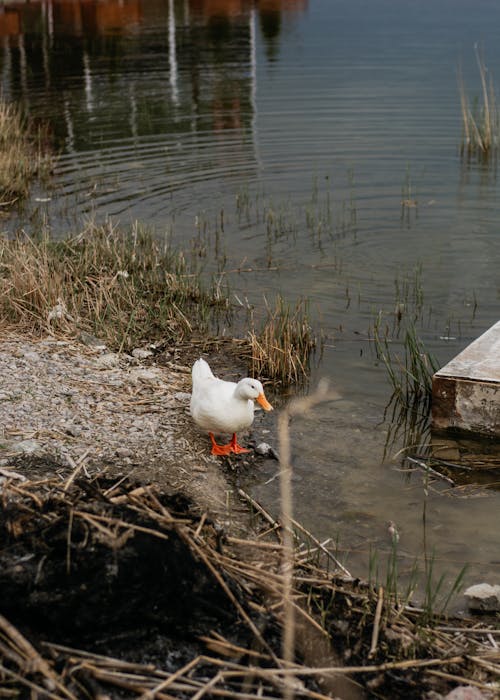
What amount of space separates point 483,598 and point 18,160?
11857mm

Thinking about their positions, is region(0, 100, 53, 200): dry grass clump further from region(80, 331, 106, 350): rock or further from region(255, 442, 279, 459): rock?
region(255, 442, 279, 459): rock

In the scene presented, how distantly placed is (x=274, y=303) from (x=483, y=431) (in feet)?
12.0

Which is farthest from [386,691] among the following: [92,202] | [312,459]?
[92,202]

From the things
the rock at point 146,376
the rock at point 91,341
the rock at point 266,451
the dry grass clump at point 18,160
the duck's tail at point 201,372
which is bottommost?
the rock at point 266,451

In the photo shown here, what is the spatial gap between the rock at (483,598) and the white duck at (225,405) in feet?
6.10

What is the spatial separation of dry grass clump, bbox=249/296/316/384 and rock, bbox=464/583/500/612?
A: 342cm

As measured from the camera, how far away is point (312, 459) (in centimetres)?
686

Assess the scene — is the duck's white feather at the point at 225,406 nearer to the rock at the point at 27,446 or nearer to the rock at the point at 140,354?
the rock at the point at 27,446

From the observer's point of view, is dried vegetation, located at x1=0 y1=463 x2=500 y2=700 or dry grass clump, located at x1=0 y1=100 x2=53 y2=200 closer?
dried vegetation, located at x1=0 y1=463 x2=500 y2=700

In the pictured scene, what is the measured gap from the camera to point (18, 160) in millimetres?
14781

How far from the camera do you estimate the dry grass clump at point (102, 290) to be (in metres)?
8.66

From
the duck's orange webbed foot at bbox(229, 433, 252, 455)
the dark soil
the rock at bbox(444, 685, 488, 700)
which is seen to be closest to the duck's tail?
the duck's orange webbed foot at bbox(229, 433, 252, 455)

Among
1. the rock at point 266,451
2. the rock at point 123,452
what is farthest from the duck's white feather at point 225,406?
the rock at point 123,452

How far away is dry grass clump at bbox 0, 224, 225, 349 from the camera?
28.4 ft
